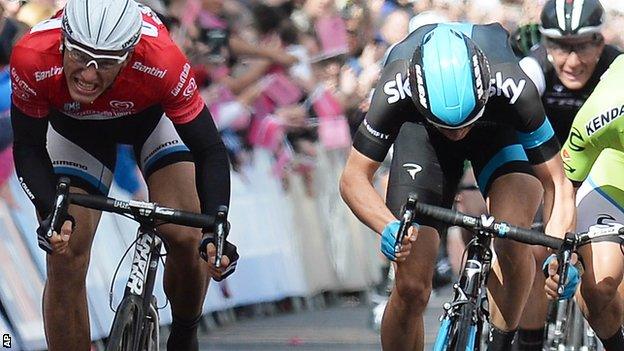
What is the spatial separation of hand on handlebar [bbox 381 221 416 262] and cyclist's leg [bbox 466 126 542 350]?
1247 mm

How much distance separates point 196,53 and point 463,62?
17.9 ft

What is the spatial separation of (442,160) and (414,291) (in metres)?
0.78

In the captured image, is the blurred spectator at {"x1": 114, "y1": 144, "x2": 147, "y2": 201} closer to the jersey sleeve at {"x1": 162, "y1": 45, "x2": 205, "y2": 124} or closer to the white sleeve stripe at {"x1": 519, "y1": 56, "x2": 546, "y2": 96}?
the jersey sleeve at {"x1": 162, "y1": 45, "x2": 205, "y2": 124}

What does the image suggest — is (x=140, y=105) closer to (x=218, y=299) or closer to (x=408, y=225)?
(x=408, y=225)

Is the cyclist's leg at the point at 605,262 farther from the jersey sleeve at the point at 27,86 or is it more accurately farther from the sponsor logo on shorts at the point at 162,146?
the jersey sleeve at the point at 27,86

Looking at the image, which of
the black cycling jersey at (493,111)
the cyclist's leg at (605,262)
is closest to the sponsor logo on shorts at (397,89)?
the black cycling jersey at (493,111)

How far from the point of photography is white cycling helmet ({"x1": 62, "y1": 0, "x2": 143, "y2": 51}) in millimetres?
7691

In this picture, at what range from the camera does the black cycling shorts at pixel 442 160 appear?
8.78 m

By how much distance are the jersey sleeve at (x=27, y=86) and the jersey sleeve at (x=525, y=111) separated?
87.7 inches

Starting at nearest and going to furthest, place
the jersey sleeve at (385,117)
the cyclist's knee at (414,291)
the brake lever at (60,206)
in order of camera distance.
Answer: the brake lever at (60,206)
the jersey sleeve at (385,117)
the cyclist's knee at (414,291)

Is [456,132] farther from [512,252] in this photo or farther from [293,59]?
[293,59]

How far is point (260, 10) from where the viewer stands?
1515 centimetres

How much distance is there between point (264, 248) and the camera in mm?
14461

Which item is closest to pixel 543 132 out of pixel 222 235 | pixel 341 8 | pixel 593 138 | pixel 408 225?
pixel 593 138
